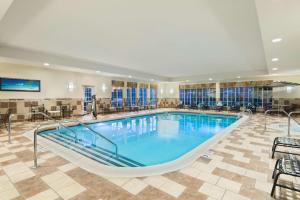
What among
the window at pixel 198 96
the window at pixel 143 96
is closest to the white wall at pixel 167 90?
the window at pixel 198 96

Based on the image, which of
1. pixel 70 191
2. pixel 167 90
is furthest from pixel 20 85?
pixel 167 90

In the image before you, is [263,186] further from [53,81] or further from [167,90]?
[167,90]

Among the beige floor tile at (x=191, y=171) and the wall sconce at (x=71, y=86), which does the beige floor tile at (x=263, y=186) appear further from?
the wall sconce at (x=71, y=86)

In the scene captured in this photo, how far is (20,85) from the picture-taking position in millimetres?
8133

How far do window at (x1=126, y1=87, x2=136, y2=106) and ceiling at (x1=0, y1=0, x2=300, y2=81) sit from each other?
793cm

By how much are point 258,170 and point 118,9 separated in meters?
4.12

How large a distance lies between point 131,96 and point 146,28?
10995 millimetres

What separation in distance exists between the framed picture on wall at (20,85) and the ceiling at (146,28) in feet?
9.77

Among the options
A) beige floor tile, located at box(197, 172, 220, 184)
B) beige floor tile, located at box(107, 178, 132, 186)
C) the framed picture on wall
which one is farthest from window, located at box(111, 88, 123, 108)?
beige floor tile, located at box(197, 172, 220, 184)

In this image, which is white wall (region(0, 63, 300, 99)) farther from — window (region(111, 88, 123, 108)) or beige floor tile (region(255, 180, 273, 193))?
beige floor tile (region(255, 180, 273, 193))

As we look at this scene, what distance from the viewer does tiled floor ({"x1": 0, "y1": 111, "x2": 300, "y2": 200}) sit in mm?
2178

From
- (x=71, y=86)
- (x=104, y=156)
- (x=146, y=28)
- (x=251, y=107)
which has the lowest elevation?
(x=104, y=156)

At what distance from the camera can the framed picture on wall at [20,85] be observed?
301 inches

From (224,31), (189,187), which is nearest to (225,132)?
(224,31)
